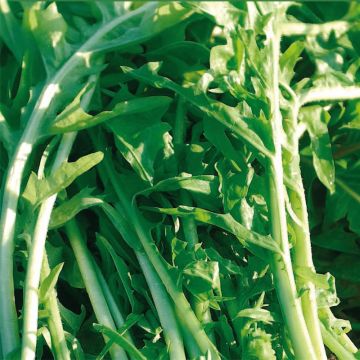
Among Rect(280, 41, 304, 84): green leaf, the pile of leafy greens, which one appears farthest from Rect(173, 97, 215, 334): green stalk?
Rect(280, 41, 304, 84): green leaf

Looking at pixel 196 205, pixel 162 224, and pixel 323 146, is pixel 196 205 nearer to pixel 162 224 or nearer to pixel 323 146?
pixel 162 224

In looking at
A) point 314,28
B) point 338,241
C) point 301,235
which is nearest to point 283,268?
point 301,235

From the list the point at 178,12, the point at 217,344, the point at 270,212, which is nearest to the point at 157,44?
the point at 178,12

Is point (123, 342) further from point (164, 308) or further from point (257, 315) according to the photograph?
point (257, 315)

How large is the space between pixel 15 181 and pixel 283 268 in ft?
1.82

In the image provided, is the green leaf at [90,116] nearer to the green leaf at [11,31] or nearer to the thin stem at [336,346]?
the green leaf at [11,31]

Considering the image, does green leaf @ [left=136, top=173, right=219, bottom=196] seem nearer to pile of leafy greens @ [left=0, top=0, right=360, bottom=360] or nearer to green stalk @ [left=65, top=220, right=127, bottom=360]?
pile of leafy greens @ [left=0, top=0, right=360, bottom=360]

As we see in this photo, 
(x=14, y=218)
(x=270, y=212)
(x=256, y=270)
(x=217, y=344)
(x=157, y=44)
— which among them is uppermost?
(x=157, y=44)

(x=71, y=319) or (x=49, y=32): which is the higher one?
(x=49, y=32)

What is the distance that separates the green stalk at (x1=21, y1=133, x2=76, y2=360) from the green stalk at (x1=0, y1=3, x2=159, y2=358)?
0.04 m

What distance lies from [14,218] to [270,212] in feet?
1.64

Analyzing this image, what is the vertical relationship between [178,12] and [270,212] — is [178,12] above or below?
above

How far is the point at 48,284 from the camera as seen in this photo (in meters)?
1.11

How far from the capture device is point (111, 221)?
1.23 metres
